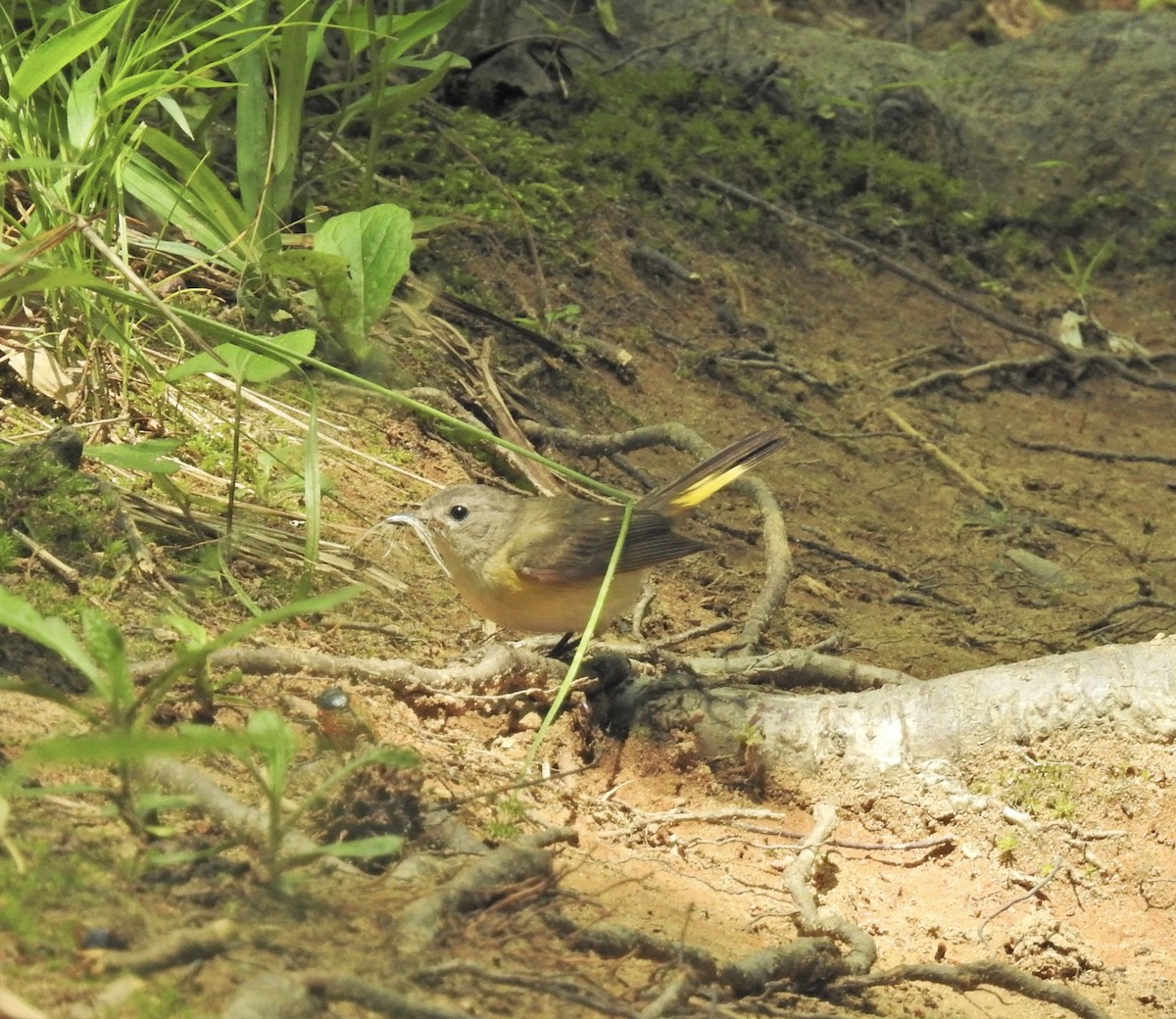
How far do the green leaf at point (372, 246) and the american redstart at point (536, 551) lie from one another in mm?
821

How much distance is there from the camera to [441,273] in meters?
6.41

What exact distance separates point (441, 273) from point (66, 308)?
2295 mm

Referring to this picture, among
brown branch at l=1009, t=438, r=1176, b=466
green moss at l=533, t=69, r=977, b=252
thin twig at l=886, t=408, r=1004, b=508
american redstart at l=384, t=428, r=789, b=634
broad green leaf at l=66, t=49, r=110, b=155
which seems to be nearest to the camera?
broad green leaf at l=66, t=49, r=110, b=155

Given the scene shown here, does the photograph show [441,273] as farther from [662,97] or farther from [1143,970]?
[1143,970]

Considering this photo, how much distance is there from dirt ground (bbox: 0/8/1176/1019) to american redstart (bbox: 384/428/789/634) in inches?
8.2

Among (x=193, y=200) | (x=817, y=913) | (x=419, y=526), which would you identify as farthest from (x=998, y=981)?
(x=193, y=200)

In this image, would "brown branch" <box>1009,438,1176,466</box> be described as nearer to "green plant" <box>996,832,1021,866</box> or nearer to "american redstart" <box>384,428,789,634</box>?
"american redstart" <box>384,428,789,634</box>

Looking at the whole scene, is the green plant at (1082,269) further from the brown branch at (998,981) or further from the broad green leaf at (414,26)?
the brown branch at (998,981)

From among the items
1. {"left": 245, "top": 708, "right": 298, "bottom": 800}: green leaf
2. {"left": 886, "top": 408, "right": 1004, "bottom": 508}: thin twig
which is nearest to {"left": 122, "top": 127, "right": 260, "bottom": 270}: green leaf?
{"left": 245, "top": 708, "right": 298, "bottom": 800}: green leaf

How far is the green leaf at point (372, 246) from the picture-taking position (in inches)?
193

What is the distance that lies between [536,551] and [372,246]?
1.28m

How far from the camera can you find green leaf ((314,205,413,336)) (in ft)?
16.0

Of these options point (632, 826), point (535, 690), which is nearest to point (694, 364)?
point (535, 690)

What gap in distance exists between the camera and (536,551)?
14.7 feet
